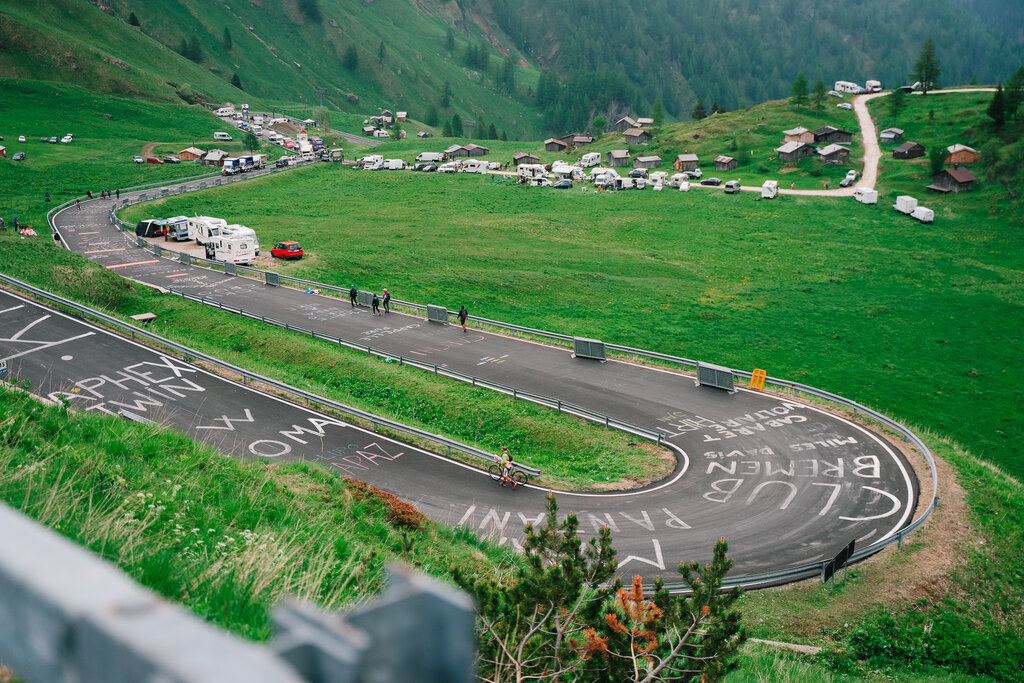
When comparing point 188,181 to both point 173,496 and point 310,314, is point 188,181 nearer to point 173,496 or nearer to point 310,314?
point 310,314

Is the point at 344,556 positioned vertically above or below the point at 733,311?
above

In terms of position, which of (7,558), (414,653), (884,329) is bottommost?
(884,329)

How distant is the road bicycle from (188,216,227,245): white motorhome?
44.7 meters

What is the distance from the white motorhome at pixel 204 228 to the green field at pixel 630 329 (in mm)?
8397

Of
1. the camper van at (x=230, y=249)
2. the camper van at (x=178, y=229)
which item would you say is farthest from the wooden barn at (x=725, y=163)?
the camper van at (x=178, y=229)

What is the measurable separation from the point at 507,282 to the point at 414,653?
5823cm

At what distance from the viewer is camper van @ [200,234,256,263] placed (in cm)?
5962

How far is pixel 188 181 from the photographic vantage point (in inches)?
4011

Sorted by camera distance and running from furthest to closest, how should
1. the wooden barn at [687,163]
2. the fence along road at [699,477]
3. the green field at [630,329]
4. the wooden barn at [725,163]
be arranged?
the wooden barn at [687,163]
the wooden barn at [725,163]
the fence along road at [699,477]
the green field at [630,329]

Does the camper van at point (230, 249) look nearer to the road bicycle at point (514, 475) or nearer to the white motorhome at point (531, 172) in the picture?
the road bicycle at point (514, 475)

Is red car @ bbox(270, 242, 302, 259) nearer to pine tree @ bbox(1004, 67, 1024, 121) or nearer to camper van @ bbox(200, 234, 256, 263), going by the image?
camper van @ bbox(200, 234, 256, 263)

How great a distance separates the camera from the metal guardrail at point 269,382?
93.3ft

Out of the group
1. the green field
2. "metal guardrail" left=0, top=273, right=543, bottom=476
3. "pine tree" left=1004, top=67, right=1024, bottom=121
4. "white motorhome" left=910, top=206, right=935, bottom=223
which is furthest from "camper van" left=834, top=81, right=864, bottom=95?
"metal guardrail" left=0, top=273, right=543, bottom=476

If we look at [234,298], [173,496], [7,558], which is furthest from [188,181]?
[7,558]
